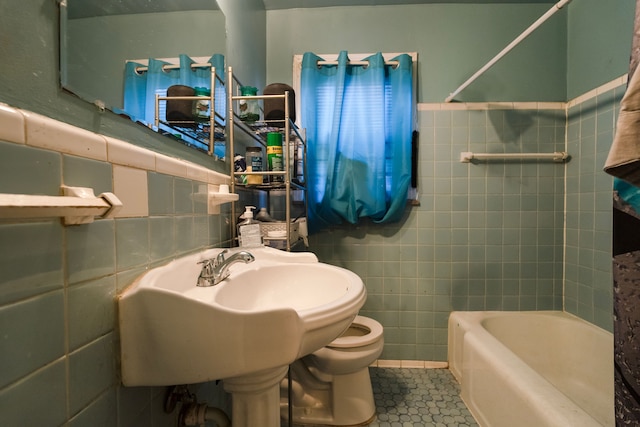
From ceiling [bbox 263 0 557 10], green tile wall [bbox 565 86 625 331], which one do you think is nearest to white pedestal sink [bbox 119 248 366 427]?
green tile wall [bbox 565 86 625 331]

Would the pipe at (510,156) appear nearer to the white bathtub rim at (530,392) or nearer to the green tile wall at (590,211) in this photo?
the green tile wall at (590,211)

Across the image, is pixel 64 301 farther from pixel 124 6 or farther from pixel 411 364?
pixel 411 364

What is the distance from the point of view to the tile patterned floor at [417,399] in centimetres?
122

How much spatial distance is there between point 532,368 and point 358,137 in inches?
59.8

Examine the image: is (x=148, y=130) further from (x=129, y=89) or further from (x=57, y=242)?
(x=57, y=242)

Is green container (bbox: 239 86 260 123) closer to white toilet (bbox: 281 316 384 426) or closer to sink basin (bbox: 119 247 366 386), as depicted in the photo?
sink basin (bbox: 119 247 366 386)

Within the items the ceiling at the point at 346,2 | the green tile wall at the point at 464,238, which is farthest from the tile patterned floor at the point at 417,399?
the ceiling at the point at 346,2

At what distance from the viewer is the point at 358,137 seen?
5.27 feet

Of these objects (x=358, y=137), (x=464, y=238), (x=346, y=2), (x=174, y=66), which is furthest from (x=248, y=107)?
(x=464, y=238)

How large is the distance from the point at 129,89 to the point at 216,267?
0.45 meters

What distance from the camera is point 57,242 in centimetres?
40

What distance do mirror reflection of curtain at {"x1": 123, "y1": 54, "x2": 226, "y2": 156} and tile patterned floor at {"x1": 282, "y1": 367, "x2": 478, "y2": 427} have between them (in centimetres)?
135

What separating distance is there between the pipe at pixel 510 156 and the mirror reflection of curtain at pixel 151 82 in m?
1.44

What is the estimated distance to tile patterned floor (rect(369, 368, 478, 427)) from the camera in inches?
48.2
